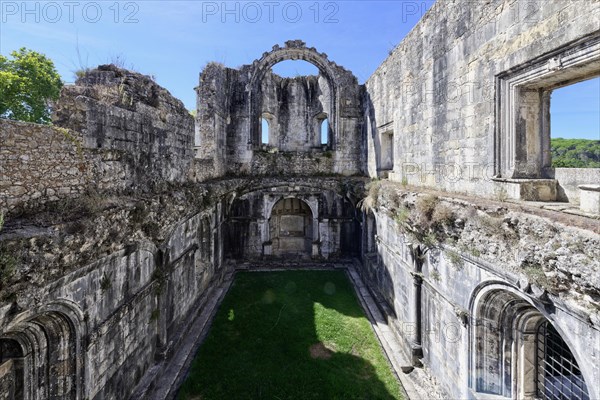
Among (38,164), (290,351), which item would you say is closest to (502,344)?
(290,351)

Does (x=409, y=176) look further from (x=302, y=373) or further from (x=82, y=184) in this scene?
(x=82, y=184)

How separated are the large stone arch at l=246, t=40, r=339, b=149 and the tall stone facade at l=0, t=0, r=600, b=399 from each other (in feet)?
15.8

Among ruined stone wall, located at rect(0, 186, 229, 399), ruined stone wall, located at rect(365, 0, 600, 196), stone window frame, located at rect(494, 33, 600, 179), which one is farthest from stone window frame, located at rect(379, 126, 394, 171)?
ruined stone wall, located at rect(0, 186, 229, 399)

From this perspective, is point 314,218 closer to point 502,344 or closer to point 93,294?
point 502,344

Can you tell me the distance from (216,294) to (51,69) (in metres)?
15.9

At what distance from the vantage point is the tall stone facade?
3582 mm

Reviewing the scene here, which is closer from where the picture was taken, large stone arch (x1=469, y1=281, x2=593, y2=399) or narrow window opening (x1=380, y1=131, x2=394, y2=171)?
large stone arch (x1=469, y1=281, x2=593, y2=399)

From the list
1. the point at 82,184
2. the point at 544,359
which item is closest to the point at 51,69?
the point at 82,184

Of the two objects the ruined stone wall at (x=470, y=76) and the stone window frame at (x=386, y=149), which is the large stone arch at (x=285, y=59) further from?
the ruined stone wall at (x=470, y=76)

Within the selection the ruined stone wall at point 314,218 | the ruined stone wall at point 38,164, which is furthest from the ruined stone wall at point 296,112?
the ruined stone wall at point 38,164

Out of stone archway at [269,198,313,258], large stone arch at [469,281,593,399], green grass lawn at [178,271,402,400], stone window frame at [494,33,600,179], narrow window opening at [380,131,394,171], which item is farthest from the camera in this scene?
stone archway at [269,198,313,258]

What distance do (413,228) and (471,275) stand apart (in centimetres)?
194

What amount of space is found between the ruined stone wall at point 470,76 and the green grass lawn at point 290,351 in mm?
4147

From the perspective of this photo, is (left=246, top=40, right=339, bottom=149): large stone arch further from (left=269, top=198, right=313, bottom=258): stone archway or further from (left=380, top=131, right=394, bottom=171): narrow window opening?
(left=269, top=198, right=313, bottom=258): stone archway
